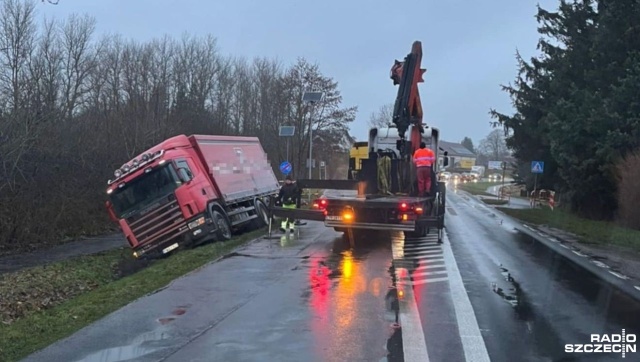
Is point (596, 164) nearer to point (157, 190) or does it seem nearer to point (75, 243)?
point (157, 190)

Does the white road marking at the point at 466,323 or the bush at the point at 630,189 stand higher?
the bush at the point at 630,189

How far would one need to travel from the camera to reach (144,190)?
1803cm

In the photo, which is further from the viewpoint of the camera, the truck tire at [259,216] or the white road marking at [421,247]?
the truck tire at [259,216]

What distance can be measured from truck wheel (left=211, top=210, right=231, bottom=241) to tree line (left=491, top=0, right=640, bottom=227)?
45.5ft

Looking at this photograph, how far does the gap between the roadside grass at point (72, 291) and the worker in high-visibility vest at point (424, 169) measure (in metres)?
4.83

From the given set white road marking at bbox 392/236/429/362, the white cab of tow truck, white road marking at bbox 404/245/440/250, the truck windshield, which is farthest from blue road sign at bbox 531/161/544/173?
white road marking at bbox 392/236/429/362

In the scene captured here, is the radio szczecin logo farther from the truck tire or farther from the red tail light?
the truck tire

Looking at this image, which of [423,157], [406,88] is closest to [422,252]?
[423,157]

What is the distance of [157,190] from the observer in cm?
1802

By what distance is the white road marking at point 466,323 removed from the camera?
20.3ft

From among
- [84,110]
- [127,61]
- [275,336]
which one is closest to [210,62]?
[127,61]

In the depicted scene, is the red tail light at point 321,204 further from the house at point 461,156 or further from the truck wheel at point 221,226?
the house at point 461,156

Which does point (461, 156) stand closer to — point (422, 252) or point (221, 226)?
point (221, 226)

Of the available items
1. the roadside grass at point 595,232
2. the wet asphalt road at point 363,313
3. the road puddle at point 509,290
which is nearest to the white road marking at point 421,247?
the wet asphalt road at point 363,313
